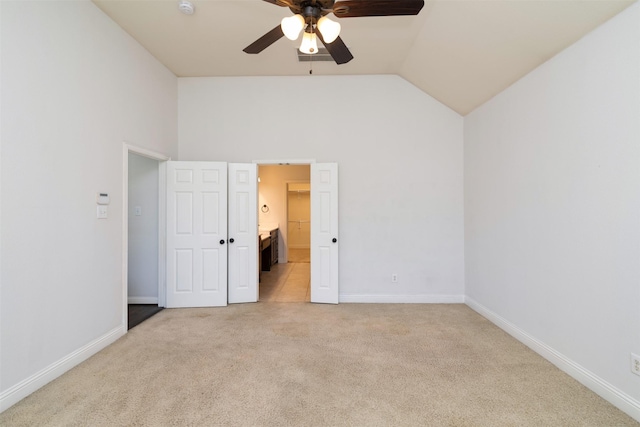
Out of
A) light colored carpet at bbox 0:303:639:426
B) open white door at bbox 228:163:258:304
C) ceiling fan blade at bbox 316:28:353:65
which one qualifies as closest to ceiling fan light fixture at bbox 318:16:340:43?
ceiling fan blade at bbox 316:28:353:65

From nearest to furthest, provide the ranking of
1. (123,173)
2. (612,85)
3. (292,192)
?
(612,85), (123,173), (292,192)

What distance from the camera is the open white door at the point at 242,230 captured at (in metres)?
3.93

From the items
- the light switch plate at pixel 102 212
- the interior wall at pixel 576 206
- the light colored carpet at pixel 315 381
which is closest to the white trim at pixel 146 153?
the light switch plate at pixel 102 212

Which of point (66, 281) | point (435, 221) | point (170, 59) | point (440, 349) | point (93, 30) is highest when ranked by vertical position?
point (170, 59)

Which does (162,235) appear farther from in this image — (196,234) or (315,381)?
(315,381)

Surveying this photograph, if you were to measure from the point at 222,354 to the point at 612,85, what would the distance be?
145 inches

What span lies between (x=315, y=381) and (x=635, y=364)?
2096 mm

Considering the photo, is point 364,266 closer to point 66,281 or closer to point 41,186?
point 66,281

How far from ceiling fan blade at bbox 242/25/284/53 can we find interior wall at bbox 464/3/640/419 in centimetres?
230

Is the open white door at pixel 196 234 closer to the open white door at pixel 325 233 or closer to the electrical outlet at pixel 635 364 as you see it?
the open white door at pixel 325 233

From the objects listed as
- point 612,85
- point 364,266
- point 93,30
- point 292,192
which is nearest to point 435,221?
point 364,266

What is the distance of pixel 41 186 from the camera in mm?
2107

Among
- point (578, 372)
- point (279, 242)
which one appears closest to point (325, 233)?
point (578, 372)

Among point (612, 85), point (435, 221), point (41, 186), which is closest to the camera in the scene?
point (612, 85)
